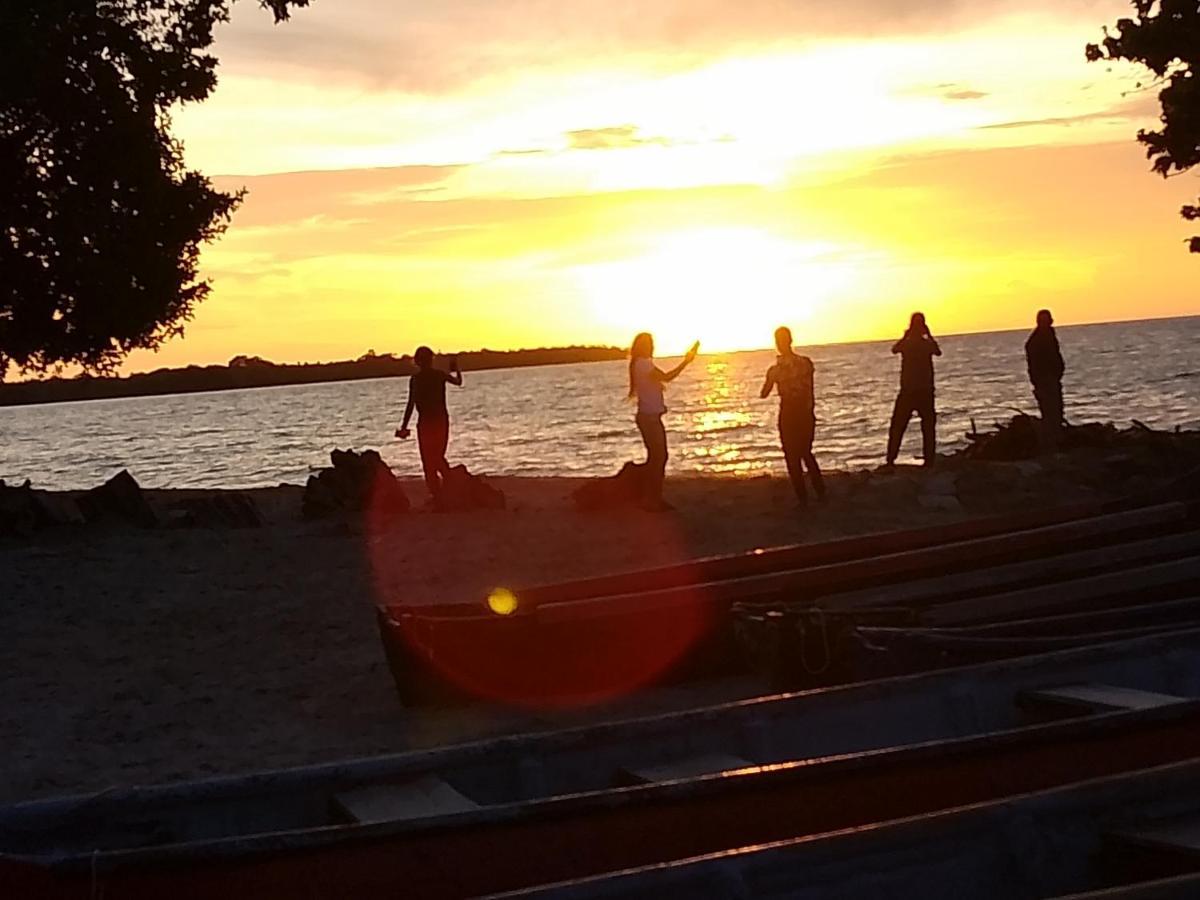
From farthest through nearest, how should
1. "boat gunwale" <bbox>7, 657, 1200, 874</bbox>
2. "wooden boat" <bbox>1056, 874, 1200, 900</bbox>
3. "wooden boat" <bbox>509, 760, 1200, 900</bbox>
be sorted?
"boat gunwale" <bbox>7, 657, 1200, 874</bbox>, "wooden boat" <bbox>509, 760, 1200, 900</bbox>, "wooden boat" <bbox>1056, 874, 1200, 900</bbox>

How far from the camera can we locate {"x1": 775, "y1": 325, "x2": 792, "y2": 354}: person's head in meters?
15.7

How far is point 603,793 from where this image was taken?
470 cm

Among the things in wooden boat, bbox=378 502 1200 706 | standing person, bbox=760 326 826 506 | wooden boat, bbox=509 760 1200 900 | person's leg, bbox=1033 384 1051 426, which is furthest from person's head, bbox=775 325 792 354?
wooden boat, bbox=509 760 1200 900

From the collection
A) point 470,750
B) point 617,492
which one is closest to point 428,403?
point 617,492

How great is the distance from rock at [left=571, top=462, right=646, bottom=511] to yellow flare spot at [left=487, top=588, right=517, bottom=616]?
7.69 metres

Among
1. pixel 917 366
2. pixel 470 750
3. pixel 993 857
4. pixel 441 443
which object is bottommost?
pixel 993 857

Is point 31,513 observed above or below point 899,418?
below

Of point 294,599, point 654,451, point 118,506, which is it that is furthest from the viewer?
point 118,506

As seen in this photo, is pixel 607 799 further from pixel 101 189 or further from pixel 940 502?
pixel 101 189

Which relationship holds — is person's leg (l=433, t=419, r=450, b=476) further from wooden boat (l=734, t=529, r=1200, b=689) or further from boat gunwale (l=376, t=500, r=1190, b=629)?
wooden boat (l=734, t=529, r=1200, b=689)

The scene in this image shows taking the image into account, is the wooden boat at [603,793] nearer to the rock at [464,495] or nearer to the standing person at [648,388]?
the standing person at [648,388]

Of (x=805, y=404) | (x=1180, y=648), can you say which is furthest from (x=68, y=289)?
(x=1180, y=648)

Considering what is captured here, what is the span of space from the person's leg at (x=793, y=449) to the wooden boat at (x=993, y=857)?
1128 cm

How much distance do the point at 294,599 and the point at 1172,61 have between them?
1608cm
